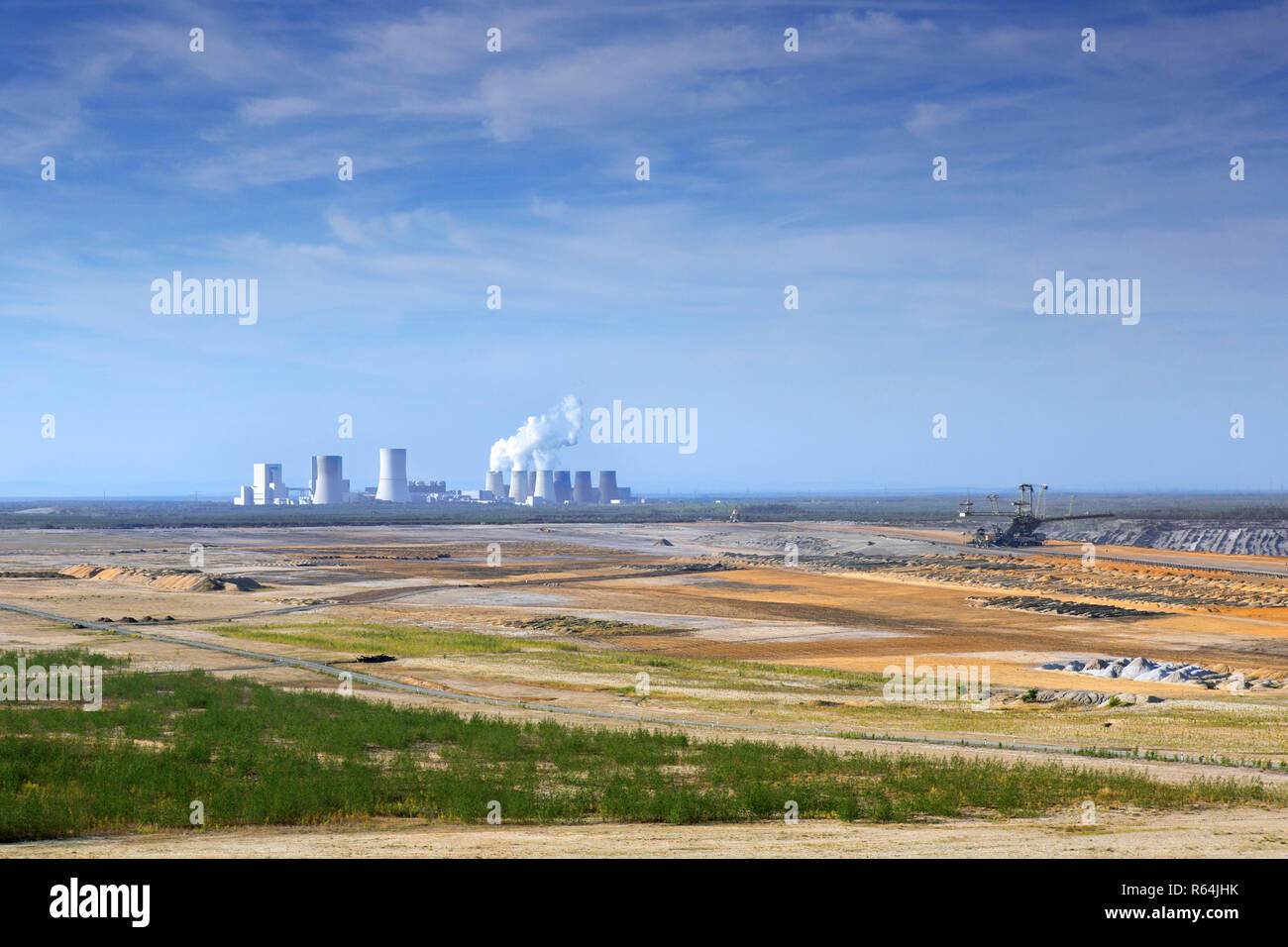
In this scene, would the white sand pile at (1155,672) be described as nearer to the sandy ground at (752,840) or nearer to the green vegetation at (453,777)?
the green vegetation at (453,777)

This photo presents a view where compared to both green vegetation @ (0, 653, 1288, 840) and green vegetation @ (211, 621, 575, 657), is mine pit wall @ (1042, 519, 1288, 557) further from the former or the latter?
green vegetation @ (0, 653, 1288, 840)

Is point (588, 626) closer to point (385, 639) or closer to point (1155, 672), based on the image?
point (385, 639)

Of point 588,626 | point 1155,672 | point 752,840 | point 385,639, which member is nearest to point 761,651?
point 588,626

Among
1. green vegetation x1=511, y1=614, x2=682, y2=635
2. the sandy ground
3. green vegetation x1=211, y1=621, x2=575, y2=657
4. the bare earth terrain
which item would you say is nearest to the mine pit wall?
the bare earth terrain

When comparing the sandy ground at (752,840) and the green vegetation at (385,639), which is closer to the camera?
the sandy ground at (752,840)

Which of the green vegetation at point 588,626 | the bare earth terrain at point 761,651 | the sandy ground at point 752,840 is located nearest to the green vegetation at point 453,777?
the sandy ground at point 752,840
